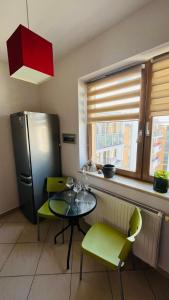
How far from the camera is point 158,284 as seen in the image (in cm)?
138

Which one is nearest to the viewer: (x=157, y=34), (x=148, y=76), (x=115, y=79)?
(x=157, y=34)

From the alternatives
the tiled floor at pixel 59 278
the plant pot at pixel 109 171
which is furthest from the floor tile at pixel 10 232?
the plant pot at pixel 109 171

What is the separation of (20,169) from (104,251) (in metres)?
1.69

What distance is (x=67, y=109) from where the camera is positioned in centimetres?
220

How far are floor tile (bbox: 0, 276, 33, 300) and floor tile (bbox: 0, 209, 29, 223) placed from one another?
0.94m

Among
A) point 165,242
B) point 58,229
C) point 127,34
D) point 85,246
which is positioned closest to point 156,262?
point 165,242

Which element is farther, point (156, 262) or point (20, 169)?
point (20, 169)

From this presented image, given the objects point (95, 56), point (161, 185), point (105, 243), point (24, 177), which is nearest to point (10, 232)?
point (24, 177)

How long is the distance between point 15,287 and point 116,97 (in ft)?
7.43

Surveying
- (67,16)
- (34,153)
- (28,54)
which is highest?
(67,16)

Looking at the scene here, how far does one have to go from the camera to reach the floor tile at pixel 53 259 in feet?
5.00

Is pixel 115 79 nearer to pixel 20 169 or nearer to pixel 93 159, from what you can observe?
pixel 93 159

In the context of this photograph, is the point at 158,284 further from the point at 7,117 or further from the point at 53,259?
the point at 7,117

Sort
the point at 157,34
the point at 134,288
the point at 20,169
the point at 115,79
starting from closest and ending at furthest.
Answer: the point at 157,34 → the point at 134,288 → the point at 115,79 → the point at 20,169
